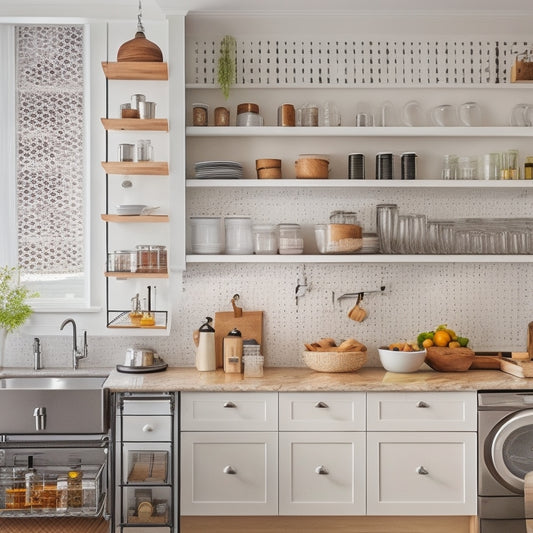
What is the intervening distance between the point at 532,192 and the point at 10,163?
9.95ft

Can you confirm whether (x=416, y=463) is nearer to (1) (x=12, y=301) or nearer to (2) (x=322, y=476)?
(2) (x=322, y=476)

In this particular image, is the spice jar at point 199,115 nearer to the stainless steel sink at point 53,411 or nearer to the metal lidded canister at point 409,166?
the metal lidded canister at point 409,166

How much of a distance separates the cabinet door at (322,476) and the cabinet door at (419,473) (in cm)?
6

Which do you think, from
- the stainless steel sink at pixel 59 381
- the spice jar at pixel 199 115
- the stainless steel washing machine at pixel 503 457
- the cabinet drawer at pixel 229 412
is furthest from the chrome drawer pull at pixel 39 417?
the stainless steel washing machine at pixel 503 457

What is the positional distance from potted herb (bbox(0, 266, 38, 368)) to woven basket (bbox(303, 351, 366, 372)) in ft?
5.26

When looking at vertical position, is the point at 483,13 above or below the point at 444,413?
above

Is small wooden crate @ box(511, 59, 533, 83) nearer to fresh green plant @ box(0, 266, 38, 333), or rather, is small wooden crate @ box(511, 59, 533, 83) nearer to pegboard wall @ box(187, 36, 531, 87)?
pegboard wall @ box(187, 36, 531, 87)

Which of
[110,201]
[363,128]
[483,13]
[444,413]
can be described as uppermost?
[483,13]

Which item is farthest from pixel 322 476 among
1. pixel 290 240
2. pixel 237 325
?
pixel 290 240

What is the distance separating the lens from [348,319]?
3.81m

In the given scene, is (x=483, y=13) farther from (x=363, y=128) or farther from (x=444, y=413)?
(x=444, y=413)

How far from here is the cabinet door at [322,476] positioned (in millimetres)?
3207

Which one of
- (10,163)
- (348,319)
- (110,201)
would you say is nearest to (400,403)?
(348,319)

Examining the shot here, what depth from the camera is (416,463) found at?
126 inches
